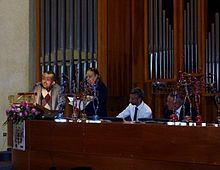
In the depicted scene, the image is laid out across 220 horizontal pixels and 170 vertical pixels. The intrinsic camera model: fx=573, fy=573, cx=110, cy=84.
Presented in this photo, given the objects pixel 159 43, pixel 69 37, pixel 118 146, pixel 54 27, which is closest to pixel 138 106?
pixel 159 43

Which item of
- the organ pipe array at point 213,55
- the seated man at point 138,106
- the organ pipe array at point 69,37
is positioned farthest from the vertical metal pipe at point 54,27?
the organ pipe array at point 213,55

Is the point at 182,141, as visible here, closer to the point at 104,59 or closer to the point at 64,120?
the point at 64,120

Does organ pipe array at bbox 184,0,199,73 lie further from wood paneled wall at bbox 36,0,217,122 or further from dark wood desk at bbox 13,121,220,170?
dark wood desk at bbox 13,121,220,170

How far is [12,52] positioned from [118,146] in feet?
14.8

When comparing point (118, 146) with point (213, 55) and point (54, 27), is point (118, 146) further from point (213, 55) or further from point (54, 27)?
point (54, 27)

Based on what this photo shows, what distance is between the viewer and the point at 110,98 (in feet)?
28.0

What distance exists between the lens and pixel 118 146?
5.36 metres

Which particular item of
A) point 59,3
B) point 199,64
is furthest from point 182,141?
point 59,3

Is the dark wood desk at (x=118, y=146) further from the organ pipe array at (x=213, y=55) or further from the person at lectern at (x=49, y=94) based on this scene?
the organ pipe array at (x=213, y=55)

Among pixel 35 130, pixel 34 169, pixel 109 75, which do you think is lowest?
pixel 34 169

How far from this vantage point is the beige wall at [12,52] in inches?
368

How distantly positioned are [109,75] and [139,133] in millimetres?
3309

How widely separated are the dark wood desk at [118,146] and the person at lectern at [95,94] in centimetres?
74

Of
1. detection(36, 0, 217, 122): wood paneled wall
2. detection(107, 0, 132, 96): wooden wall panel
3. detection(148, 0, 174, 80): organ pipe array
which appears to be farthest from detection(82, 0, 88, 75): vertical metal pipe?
detection(148, 0, 174, 80): organ pipe array
